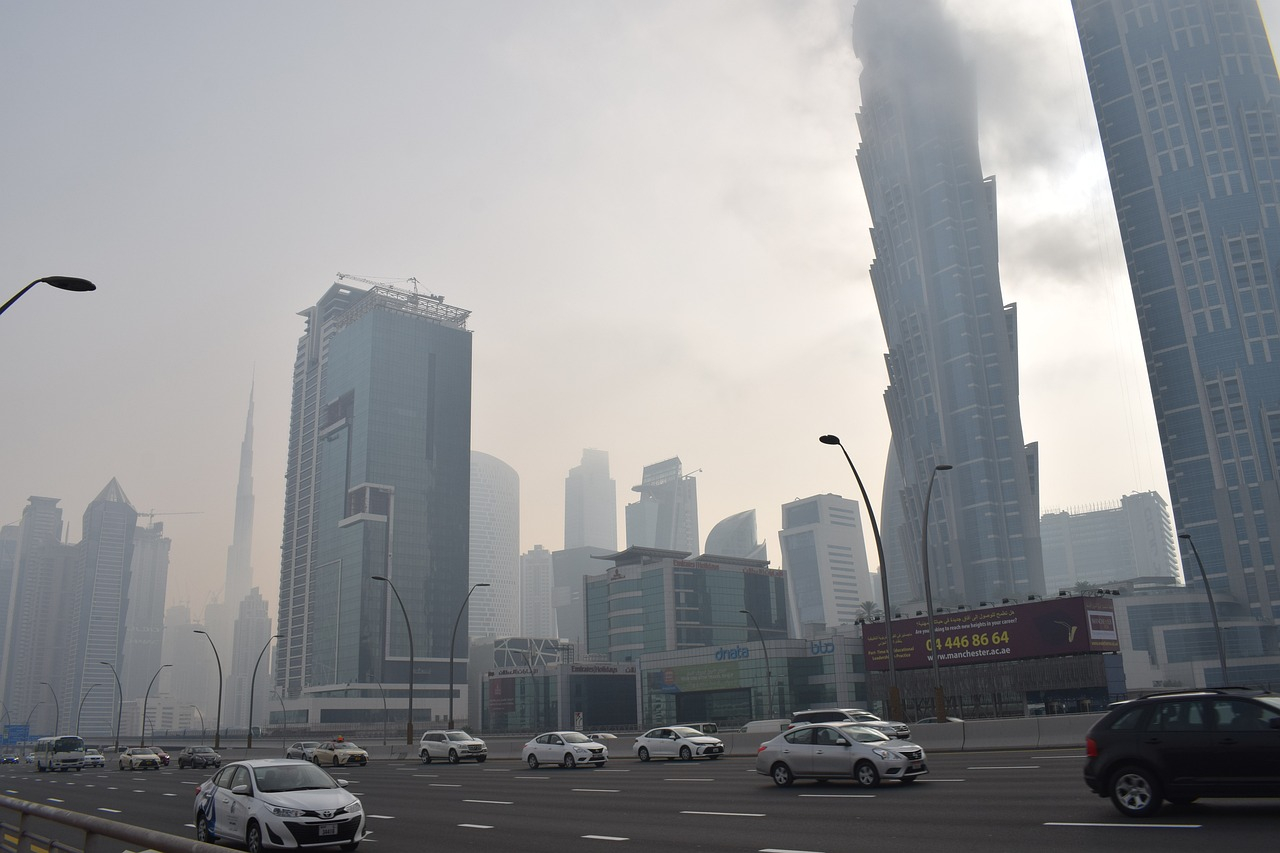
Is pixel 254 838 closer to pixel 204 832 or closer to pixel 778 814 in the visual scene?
pixel 204 832

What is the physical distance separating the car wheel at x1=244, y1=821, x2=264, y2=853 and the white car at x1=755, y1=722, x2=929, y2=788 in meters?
13.9

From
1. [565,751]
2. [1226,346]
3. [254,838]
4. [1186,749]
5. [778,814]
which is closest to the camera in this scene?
[1186,749]

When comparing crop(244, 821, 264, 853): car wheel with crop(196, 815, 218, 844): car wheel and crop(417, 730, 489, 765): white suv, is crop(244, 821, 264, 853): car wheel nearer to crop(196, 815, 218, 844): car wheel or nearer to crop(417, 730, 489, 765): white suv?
crop(196, 815, 218, 844): car wheel

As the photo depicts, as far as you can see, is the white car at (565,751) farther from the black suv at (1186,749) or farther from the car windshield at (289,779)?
the black suv at (1186,749)

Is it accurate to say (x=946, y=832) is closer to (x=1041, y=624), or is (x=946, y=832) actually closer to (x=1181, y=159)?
(x=1041, y=624)

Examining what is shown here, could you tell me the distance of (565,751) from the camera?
41469mm

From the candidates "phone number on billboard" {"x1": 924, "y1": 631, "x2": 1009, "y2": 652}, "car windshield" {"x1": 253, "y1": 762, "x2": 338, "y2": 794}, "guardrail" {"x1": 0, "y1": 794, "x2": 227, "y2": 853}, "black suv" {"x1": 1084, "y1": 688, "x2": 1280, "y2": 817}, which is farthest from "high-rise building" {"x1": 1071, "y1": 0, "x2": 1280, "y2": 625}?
"guardrail" {"x1": 0, "y1": 794, "x2": 227, "y2": 853}

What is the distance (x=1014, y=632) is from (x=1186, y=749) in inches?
3658

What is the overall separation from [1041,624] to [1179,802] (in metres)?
91.4

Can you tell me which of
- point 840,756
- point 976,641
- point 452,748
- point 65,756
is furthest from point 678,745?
point 976,641

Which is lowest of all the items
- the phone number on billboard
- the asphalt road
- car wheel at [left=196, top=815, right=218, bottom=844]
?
the asphalt road

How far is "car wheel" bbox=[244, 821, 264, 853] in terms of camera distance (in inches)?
642

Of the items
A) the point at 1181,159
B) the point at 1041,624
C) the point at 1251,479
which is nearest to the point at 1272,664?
the point at 1251,479

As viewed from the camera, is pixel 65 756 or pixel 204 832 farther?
pixel 65 756
